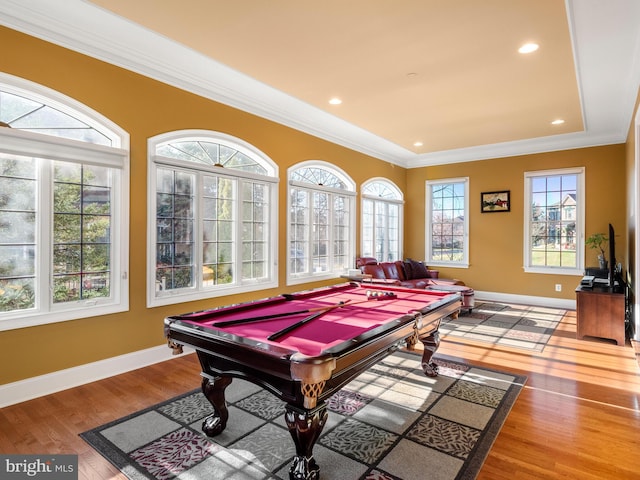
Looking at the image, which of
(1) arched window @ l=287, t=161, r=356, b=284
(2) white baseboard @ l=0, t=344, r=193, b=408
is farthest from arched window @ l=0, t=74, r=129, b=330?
(1) arched window @ l=287, t=161, r=356, b=284

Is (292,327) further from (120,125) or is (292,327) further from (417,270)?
(417,270)

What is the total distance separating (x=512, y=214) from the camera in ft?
23.8

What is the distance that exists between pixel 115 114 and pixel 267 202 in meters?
2.14

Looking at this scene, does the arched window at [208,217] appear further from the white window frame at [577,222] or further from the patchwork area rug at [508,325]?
the white window frame at [577,222]

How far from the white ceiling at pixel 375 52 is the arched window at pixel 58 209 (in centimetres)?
64

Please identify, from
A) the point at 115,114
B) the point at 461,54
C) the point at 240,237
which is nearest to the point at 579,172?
the point at 461,54

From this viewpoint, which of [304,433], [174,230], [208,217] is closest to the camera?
[304,433]

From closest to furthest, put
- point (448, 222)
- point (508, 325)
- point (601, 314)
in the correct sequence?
point (601, 314) → point (508, 325) → point (448, 222)

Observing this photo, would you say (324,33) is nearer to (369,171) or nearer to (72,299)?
(72,299)

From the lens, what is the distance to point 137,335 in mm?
3699

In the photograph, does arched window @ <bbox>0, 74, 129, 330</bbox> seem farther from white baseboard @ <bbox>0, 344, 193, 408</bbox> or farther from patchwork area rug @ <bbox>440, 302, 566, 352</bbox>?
patchwork area rug @ <bbox>440, 302, 566, 352</bbox>

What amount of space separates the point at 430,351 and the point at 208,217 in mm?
2822

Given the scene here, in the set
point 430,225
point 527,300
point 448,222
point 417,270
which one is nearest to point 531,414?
point 417,270

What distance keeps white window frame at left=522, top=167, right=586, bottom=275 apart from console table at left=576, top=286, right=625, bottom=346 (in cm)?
206
